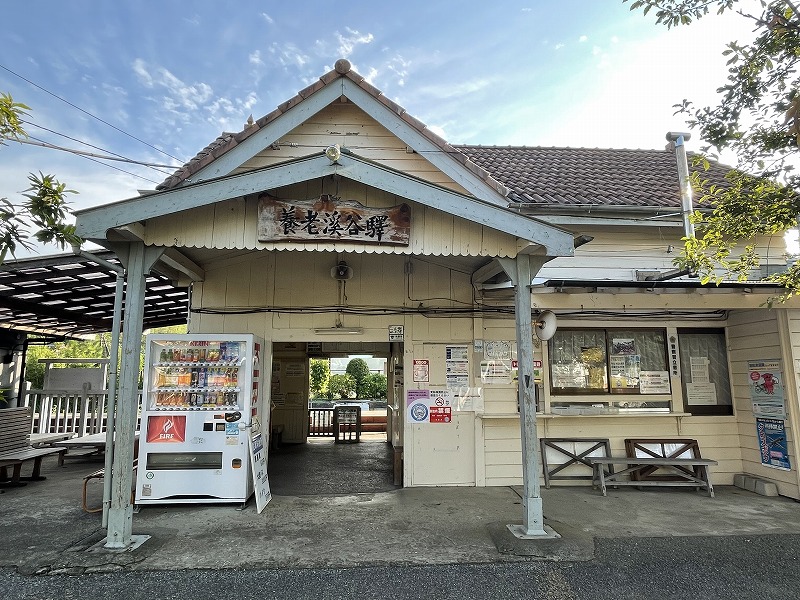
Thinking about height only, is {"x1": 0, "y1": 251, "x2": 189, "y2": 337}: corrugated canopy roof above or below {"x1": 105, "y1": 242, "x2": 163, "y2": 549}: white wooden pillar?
above

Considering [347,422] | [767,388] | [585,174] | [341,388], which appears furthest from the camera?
[341,388]

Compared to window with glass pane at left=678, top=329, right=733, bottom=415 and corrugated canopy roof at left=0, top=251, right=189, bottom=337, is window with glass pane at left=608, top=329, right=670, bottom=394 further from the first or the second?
corrugated canopy roof at left=0, top=251, right=189, bottom=337

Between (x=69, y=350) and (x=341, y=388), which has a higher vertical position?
(x=69, y=350)

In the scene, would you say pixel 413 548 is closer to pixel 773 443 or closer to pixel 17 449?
pixel 773 443

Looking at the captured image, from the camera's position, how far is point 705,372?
23.3 ft

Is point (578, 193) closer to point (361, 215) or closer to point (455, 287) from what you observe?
point (455, 287)

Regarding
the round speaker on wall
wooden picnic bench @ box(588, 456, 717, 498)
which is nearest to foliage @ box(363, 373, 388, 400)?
wooden picnic bench @ box(588, 456, 717, 498)

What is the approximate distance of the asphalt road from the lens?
11.6ft

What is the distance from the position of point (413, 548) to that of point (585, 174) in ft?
23.4

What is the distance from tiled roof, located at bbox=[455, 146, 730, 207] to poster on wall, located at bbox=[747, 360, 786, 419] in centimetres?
268

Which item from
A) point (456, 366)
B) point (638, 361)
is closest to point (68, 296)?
point (456, 366)

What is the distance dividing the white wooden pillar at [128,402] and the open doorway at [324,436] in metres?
2.27

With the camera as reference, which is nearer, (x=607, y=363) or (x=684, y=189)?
(x=684, y=189)

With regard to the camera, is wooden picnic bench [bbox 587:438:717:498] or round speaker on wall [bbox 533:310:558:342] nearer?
round speaker on wall [bbox 533:310:558:342]
